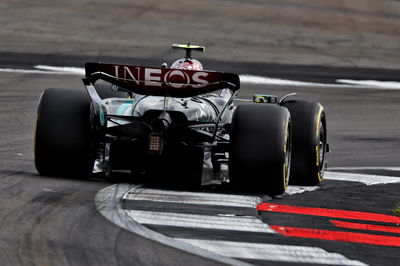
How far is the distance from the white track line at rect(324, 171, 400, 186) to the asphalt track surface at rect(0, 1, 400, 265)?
1.05 ft

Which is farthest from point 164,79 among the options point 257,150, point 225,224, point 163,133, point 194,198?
point 225,224

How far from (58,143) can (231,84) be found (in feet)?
5.94

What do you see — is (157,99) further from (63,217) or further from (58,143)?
(63,217)

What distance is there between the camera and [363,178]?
11.9 metres

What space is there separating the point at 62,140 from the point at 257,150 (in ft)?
6.40

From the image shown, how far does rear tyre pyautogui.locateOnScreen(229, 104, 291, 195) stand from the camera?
380 inches

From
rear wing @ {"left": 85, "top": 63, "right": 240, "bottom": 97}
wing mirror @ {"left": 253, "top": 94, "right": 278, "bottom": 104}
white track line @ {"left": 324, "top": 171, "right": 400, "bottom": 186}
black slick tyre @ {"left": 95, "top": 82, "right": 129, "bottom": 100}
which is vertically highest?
rear wing @ {"left": 85, "top": 63, "right": 240, "bottom": 97}

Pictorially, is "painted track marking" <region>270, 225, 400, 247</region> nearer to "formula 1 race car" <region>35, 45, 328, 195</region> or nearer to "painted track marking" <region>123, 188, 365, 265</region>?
"painted track marking" <region>123, 188, 365, 265</region>

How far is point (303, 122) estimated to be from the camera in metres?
11.0

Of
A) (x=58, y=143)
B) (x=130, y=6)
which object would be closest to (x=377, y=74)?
(x=130, y=6)

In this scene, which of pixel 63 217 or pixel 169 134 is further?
pixel 169 134

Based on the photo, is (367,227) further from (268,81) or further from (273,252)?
(268,81)

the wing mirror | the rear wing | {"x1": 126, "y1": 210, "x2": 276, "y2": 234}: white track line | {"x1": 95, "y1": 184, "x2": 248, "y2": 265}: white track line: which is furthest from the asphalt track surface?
the wing mirror

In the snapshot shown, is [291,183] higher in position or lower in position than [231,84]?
lower
